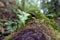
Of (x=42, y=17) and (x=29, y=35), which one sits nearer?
(x=29, y=35)

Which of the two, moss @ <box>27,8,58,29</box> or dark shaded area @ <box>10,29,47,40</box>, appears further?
moss @ <box>27,8,58,29</box>

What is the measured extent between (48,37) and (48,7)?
5.59 meters

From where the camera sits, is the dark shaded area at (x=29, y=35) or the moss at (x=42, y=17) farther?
the moss at (x=42, y=17)

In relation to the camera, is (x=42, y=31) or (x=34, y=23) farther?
(x=34, y=23)

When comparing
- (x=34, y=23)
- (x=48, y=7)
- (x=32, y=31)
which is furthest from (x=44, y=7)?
(x=32, y=31)

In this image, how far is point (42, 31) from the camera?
2961 mm

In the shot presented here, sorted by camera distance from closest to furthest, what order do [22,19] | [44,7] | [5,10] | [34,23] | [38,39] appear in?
[38,39], [34,23], [22,19], [5,10], [44,7]

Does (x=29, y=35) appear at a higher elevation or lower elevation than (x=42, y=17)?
lower

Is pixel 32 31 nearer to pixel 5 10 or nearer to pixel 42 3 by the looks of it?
pixel 5 10

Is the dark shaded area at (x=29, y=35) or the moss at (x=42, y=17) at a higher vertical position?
the moss at (x=42, y=17)

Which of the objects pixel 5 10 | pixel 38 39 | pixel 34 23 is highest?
pixel 5 10

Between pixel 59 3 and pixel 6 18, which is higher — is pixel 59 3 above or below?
above

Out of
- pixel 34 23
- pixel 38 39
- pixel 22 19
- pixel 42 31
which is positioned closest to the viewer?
pixel 38 39

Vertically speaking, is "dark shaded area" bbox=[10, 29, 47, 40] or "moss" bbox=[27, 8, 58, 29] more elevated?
"moss" bbox=[27, 8, 58, 29]
